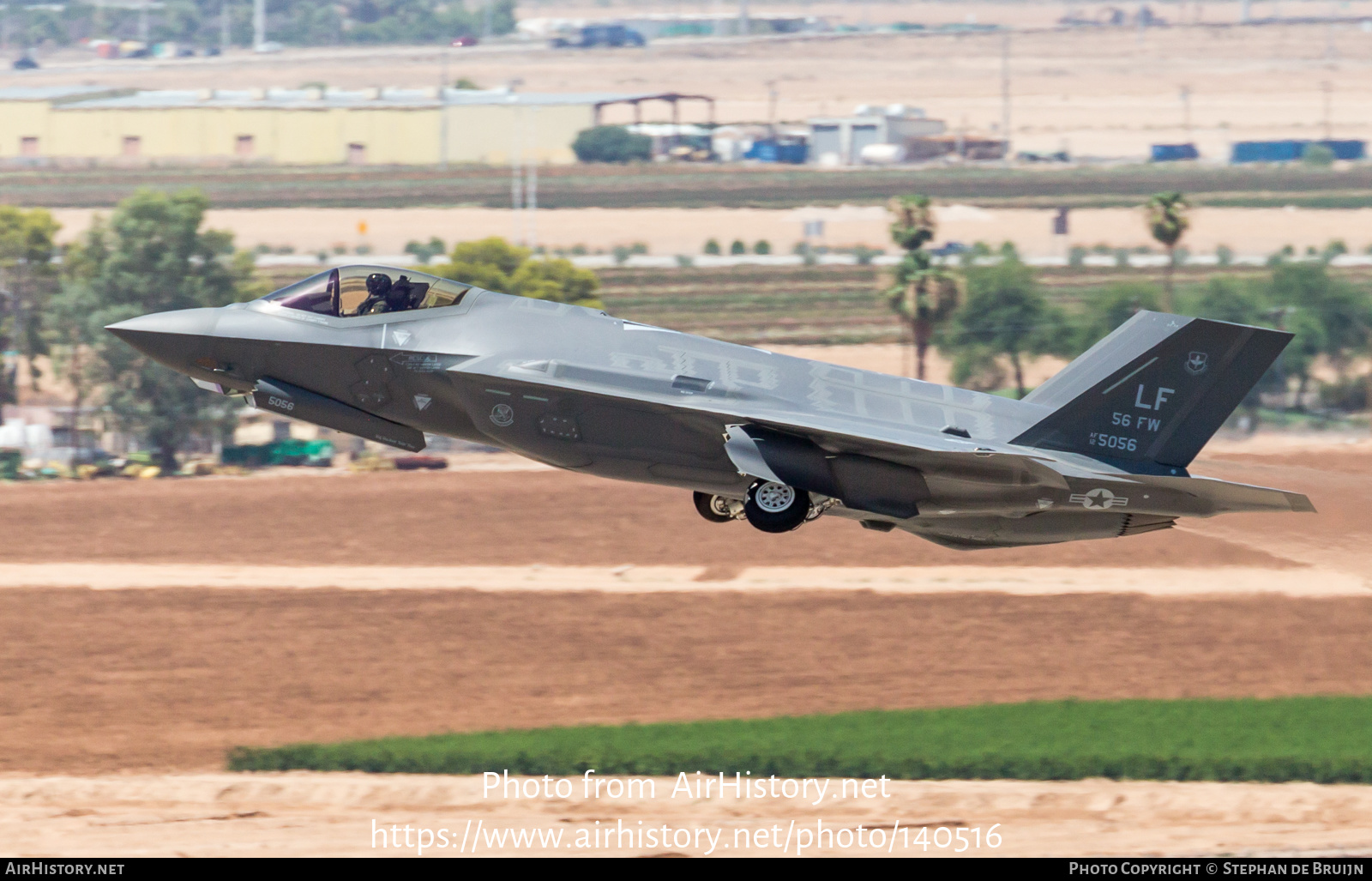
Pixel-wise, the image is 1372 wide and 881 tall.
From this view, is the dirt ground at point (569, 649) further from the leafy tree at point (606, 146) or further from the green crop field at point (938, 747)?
the leafy tree at point (606, 146)

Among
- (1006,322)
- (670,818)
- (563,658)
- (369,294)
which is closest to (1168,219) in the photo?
(1006,322)

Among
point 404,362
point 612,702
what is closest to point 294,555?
point 612,702

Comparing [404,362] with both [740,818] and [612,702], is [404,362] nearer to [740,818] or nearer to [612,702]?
[740,818]

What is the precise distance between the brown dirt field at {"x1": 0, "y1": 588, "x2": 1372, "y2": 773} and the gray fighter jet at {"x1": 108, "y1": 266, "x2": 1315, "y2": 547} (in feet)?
75.9

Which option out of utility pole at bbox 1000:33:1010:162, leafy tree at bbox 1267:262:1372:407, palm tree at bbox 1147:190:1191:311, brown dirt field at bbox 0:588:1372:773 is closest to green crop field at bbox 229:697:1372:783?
brown dirt field at bbox 0:588:1372:773

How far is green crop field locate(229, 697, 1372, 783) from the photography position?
43500 millimetres

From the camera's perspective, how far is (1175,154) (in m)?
158

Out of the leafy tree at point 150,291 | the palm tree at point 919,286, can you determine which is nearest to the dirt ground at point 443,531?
the leafy tree at point 150,291

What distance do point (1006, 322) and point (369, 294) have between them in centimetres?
6166

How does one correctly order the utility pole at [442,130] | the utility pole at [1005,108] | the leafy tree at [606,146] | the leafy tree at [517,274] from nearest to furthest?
the leafy tree at [517,274] < the utility pole at [442,130] < the leafy tree at [606,146] < the utility pole at [1005,108]

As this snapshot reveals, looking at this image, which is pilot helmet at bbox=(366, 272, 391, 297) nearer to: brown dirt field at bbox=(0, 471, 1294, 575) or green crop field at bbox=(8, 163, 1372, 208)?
brown dirt field at bbox=(0, 471, 1294, 575)

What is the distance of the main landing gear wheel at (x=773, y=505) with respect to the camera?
2339 cm

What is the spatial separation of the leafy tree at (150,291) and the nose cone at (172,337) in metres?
52.6

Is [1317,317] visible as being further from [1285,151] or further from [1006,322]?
[1285,151]
